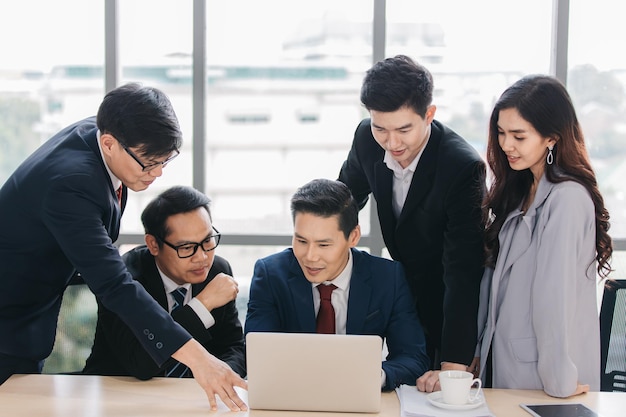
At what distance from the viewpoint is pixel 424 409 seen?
193cm

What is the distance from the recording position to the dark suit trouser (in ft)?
7.32

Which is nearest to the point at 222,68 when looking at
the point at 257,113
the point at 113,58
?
the point at 257,113

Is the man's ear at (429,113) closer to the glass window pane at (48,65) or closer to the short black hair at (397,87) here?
the short black hair at (397,87)

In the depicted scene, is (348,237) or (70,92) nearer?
(348,237)

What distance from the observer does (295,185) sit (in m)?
3.90

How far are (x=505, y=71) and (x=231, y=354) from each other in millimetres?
2100

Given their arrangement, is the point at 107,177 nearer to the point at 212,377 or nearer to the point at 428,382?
the point at 212,377

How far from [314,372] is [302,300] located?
53 centimetres

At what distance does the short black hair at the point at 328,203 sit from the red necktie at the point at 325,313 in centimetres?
18

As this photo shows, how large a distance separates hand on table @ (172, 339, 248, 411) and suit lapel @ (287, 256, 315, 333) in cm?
42

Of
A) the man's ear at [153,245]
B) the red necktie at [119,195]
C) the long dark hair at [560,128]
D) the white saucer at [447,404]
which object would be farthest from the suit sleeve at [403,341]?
the red necktie at [119,195]

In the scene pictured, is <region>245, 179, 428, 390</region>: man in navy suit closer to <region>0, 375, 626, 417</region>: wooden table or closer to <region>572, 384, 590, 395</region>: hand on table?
<region>0, 375, 626, 417</region>: wooden table

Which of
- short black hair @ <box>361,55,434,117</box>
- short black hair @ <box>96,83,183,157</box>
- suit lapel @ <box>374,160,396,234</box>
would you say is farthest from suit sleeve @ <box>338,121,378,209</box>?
short black hair @ <box>96,83,183,157</box>

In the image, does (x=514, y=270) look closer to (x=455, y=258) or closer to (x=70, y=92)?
(x=455, y=258)
